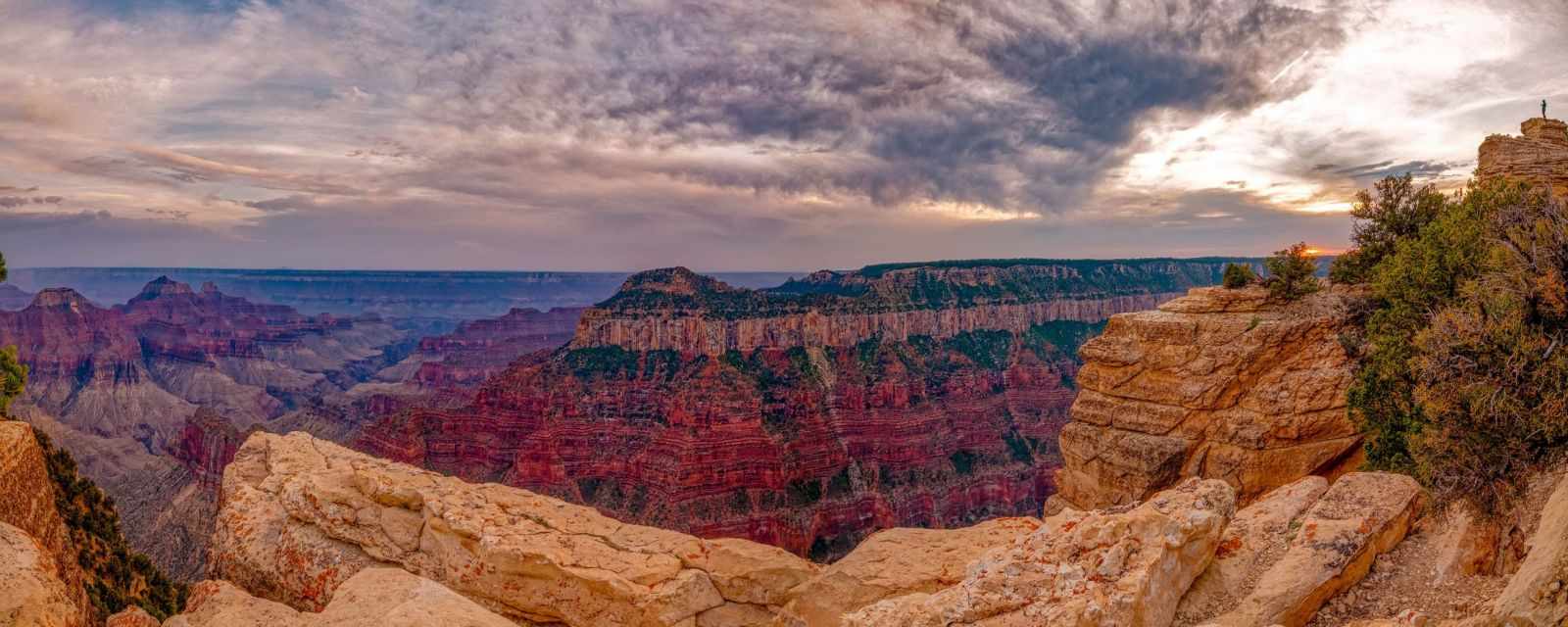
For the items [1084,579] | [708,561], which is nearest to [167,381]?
[708,561]

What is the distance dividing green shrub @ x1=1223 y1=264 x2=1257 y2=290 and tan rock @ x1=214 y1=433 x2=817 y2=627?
16.4 m

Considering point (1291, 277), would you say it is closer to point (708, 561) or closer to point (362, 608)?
point (708, 561)

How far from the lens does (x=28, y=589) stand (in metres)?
8.32

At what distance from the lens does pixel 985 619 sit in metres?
7.90

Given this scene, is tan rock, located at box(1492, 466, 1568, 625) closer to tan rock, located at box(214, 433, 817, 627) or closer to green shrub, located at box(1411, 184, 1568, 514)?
green shrub, located at box(1411, 184, 1568, 514)

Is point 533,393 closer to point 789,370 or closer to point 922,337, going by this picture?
point 789,370

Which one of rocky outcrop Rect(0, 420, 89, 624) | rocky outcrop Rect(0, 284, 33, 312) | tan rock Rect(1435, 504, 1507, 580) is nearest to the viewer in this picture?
tan rock Rect(1435, 504, 1507, 580)

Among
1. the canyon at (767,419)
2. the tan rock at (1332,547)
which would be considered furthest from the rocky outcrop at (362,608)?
the canyon at (767,419)

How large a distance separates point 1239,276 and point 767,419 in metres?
43.9

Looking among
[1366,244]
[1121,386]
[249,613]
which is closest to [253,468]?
[249,613]

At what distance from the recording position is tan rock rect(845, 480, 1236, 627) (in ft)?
25.0

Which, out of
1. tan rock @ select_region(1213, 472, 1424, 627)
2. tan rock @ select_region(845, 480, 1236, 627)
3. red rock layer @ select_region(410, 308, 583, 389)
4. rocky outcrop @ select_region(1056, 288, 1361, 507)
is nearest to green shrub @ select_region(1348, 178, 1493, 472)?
rocky outcrop @ select_region(1056, 288, 1361, 507)

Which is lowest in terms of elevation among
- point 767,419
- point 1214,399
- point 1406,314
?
point 767,419

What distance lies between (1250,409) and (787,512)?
1536 inches
